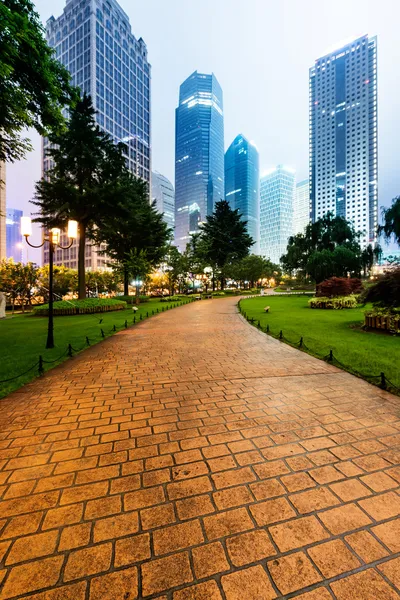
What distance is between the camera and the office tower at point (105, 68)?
105375 millimetres

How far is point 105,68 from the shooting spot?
365 ft

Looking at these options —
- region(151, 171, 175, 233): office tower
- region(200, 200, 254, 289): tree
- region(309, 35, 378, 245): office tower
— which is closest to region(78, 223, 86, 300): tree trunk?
region(200, 200, 254, 289): tree

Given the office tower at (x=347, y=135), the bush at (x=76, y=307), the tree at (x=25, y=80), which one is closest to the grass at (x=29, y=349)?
the bush at (x=76, y=307)

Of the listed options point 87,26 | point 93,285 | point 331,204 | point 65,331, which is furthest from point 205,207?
point 65,331

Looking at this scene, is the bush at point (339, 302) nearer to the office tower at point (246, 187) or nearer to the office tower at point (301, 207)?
the office tower at point (246, 187)

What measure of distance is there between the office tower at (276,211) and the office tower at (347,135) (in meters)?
31.3

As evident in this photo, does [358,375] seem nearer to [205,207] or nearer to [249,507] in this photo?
[249,507]

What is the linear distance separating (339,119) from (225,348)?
193 metres

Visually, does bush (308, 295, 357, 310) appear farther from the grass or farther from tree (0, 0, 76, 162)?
tree (0, 0, 76, 162)

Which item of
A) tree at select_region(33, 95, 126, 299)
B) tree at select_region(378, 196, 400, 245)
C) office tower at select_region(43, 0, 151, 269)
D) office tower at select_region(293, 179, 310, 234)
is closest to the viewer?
tree at select_region(378, 196, 400, 245)

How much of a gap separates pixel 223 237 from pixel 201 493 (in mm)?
54624

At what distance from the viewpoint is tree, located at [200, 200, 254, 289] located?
54.5 metres

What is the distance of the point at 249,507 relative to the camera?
2.33 meters

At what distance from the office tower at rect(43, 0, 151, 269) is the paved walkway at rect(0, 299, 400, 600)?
99070 millimetres
